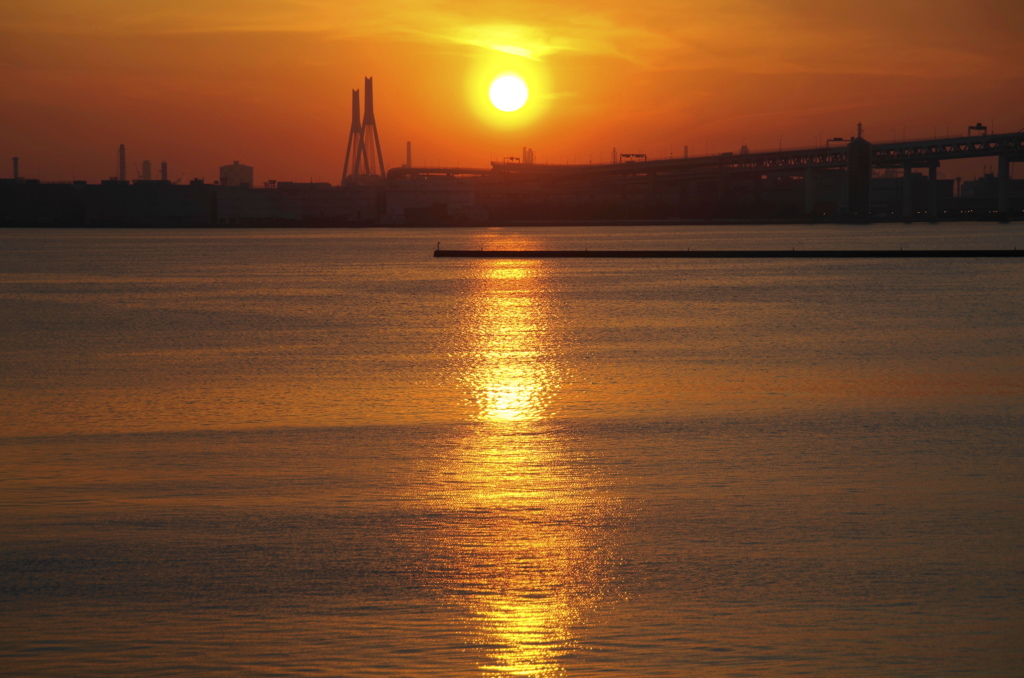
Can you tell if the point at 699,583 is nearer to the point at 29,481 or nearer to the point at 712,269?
the point at 29,481

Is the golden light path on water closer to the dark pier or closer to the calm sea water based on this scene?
the calm sea water

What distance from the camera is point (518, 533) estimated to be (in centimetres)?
641

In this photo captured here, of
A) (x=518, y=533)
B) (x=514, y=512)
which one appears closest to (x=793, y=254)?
(x=514, y=512)

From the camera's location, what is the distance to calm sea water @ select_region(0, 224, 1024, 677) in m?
4.80

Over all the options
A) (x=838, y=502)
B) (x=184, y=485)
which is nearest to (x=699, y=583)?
(x=838, y=502)

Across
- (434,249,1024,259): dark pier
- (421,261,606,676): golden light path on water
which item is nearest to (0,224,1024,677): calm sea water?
(421,261,606,676): golden light path on water

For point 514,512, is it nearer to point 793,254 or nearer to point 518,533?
point 518,533

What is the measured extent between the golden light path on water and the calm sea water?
22 millimetres

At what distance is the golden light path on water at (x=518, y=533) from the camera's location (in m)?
4.87

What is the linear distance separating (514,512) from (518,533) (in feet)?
1.66

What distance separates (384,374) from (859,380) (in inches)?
240

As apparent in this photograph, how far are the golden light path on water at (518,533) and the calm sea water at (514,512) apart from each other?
0.02m

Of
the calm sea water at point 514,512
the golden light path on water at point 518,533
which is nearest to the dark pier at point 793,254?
the calm sea water at point 514,512

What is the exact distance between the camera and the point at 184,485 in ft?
25.9
